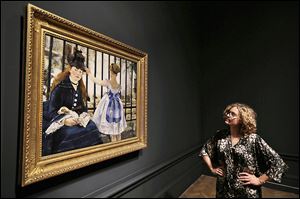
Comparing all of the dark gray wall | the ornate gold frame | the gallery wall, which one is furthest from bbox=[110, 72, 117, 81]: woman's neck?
the dark gray wall

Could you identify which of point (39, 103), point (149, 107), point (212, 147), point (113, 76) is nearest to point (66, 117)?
point (39, 103)

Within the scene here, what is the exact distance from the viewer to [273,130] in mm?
293

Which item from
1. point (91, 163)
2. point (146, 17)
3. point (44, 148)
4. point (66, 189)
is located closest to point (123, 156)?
point (91, 163)

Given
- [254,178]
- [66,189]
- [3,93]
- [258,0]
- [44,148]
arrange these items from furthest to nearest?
1. [66,189]
2. [44,148]
3. [3,93]
4. [258,0]
5. [254,178]

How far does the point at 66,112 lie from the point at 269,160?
855mm

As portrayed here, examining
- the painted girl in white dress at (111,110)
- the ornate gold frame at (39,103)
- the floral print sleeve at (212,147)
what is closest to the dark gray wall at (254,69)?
the floral print sleeve at (212,147)

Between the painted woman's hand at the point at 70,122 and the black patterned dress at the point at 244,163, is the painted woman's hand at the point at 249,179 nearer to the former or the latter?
the black patterned dress at the point at 244,163

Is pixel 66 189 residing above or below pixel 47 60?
below

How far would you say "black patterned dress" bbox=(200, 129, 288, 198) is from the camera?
0.76 feet

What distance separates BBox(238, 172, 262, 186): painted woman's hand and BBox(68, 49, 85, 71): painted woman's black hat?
0.89m

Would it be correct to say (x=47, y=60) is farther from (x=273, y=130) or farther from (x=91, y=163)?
(x=273, y=130)

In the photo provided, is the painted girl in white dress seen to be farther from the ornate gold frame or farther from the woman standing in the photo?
Result: the woman standing

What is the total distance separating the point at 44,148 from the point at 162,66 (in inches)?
33.5

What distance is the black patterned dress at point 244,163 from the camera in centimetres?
23
